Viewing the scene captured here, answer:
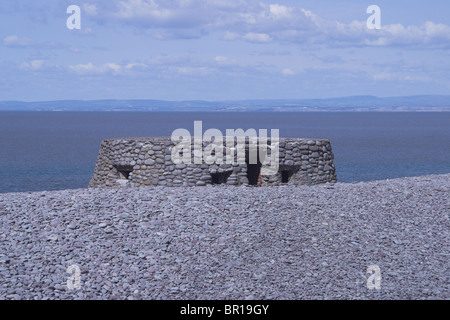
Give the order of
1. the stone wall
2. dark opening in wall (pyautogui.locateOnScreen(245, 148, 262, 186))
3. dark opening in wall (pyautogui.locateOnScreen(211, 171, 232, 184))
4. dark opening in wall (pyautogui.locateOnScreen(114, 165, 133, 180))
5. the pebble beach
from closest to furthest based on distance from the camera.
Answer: the pebble beach → the stone wall → dark opening in wall (pyautogui.locateOnScreen(211, 171, 232, 184)) → dark opening in wall (pyautogui.locateOnScreen(245, 148, 262, 186)) → dark opening in wall (pyautogui.locateOnScreen(114, 165, 133, 180))

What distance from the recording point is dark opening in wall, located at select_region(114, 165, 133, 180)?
Result: 18.8 meters

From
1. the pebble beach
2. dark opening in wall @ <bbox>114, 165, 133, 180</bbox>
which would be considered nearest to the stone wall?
dark opening in wall @ <bbox>114, 165, 133, 180</bbox>

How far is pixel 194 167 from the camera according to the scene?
1747 centimetres

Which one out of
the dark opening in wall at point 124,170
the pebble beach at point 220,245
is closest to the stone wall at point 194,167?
the dark opening in wall at point 124,170

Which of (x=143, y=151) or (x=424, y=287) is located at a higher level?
(x=143, y=151)

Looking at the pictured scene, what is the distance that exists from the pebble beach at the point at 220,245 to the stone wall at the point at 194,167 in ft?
9.13

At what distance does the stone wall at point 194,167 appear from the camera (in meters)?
17.5

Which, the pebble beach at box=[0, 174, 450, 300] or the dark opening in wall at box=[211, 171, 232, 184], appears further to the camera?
the dark opening in wall at box=[211, 171, 232, 184]

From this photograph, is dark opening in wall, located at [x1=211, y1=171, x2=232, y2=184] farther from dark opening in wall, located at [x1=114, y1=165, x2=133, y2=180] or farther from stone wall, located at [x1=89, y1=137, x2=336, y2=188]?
dark opening in wall, located at [x1=114, y1=165, x2=133, y2=180]

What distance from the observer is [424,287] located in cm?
1072

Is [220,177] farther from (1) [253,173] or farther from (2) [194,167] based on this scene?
(1) [253,173]
